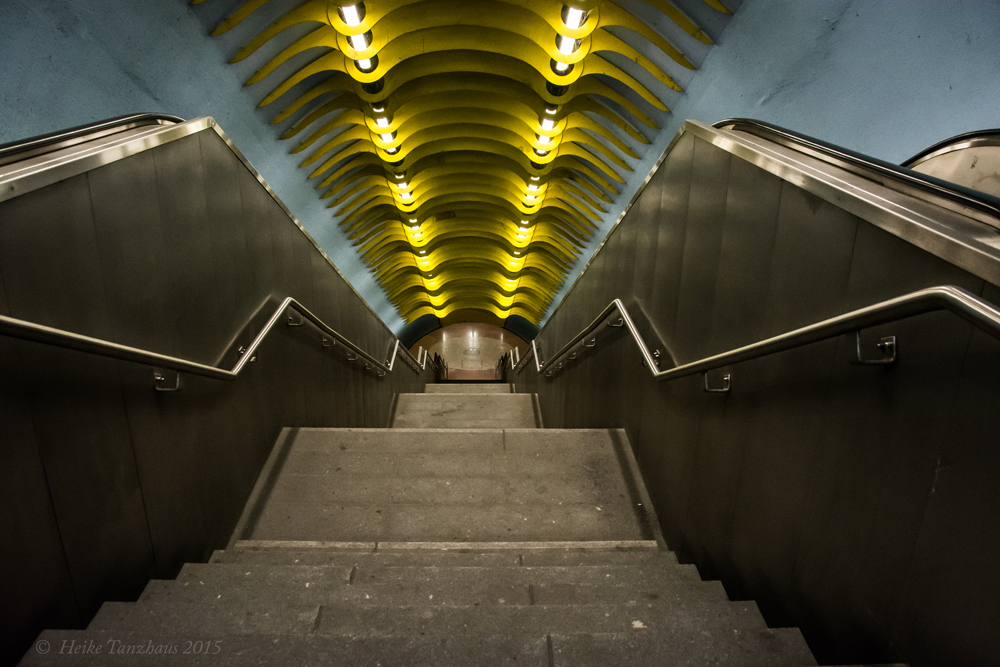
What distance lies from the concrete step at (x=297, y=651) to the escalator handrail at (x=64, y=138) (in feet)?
4.17

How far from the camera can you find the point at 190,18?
3.99 metres

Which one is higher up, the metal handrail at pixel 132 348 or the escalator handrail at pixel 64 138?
the escalator handrail at pixel 64 138

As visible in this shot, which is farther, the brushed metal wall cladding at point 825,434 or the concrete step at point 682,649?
the concrete step at point 682,649

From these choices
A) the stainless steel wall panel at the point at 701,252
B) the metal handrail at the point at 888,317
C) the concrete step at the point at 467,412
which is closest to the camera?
the metal handrail at the point at 888,317

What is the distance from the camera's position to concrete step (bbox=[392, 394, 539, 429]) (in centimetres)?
627

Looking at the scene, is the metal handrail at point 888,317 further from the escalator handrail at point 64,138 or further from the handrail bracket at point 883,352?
the escalator handrail at point 64,138

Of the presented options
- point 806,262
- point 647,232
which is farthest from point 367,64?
point 806,262

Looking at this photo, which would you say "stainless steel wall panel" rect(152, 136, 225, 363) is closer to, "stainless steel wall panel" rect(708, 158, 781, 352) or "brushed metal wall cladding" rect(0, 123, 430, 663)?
"brushed metal wall cladding" rect(0, 123, 430, 663)

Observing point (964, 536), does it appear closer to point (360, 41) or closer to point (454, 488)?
point (454, 488)

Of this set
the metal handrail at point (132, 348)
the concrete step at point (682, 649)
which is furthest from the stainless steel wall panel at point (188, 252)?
the concrete step at point (682, 649)

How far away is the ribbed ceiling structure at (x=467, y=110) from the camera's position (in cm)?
467

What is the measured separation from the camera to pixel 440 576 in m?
1.92

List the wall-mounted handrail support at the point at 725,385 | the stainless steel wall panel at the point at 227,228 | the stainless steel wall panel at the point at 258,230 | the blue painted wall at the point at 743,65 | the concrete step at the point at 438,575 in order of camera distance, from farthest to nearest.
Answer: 1. the blue painted wall at the point at 743,65
2. the stainless steel wall panel at the point at 258,230
3. the stainless steel wall panel at the point at 227,228
4. the wall-mounted handrail support at the point at 725,385
5. the concrete step at the point at 438,575

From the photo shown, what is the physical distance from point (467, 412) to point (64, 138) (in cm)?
494
